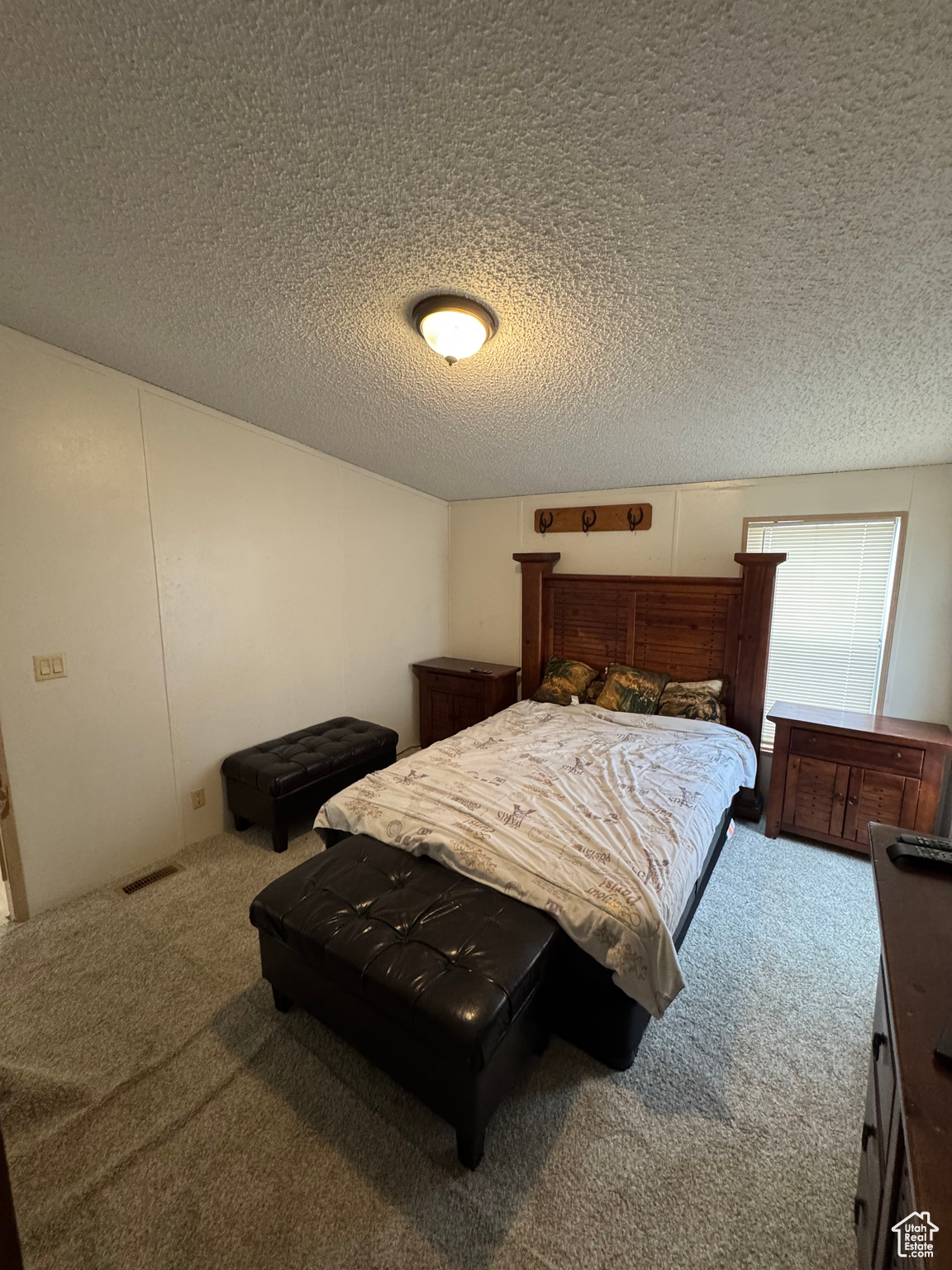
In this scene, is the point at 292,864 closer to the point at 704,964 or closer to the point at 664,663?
the point at 704,964

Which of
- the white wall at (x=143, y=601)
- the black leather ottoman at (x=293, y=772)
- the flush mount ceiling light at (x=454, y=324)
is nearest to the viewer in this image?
the flush mount ceiling light at (x=454, y=324)

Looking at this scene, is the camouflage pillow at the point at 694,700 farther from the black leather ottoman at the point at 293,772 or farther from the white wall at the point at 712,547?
the black leather ottoman at the point at 293,772

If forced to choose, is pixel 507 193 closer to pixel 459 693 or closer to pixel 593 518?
pixel 593 518

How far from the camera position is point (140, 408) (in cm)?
225

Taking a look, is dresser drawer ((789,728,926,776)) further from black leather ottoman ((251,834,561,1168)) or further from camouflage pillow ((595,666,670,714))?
black leather ottoman ((251,834,561,1168))

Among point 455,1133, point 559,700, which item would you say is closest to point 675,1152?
point 455,1133

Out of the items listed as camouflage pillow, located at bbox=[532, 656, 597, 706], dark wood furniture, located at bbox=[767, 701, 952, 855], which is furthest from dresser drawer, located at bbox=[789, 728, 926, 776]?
camouflage pillow, located at bbox=[532, 656, 597, 706]

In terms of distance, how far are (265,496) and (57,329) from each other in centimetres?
110

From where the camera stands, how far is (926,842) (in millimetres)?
1173

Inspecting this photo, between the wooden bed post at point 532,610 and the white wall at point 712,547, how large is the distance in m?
0.19

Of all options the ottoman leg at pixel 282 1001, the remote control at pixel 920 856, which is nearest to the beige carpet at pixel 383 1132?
the ottoman leg at pixel 282 1001

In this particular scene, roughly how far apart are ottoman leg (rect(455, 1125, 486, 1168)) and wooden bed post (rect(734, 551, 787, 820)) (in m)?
2.39

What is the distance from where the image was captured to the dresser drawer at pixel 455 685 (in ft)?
11.8

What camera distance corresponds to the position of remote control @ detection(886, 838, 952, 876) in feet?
3.53
